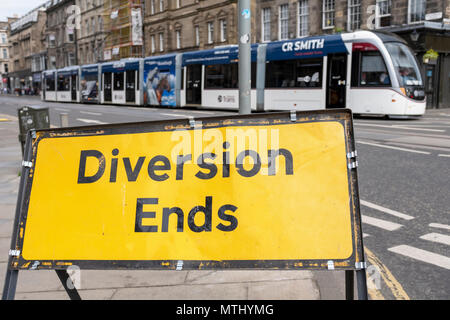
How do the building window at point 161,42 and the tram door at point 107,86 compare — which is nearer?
the tram door at point 107,86

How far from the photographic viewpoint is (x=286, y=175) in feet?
Result: 8.30

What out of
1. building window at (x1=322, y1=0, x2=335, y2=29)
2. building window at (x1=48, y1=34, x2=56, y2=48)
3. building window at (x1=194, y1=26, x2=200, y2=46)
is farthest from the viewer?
building window at (x1=48, y1=34, x2=56, y2=48)

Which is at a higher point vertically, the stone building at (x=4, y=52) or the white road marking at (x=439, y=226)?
the stone building at (x=4, y=52)

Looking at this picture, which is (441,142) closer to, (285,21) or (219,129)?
(219,129)

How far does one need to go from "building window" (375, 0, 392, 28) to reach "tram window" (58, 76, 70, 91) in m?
27.5

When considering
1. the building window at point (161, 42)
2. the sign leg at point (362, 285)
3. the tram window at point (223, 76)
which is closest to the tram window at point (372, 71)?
the tram window at point (223, 76)

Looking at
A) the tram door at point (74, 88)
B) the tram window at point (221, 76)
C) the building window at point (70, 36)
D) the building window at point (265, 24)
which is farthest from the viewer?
the building window at point (70, 36)

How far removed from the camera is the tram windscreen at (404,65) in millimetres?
16219

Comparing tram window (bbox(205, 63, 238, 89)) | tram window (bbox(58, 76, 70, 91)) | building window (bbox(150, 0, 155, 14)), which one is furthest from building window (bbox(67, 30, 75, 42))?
tram window (bbox(205, 63, 238, 89))

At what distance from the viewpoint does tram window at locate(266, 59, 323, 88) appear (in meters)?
18.2

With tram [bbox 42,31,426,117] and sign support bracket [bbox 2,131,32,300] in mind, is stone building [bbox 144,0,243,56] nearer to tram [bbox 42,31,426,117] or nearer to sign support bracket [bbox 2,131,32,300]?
tram [bbox 42,31,426,117]

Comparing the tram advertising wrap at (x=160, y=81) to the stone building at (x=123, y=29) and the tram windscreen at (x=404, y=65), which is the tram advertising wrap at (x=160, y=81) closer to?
the tram windscreen at (x=404, y=65)

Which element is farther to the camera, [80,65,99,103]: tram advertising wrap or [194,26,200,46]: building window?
[194,26,200,46]: building window

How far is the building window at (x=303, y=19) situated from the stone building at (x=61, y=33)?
45.2 meters
